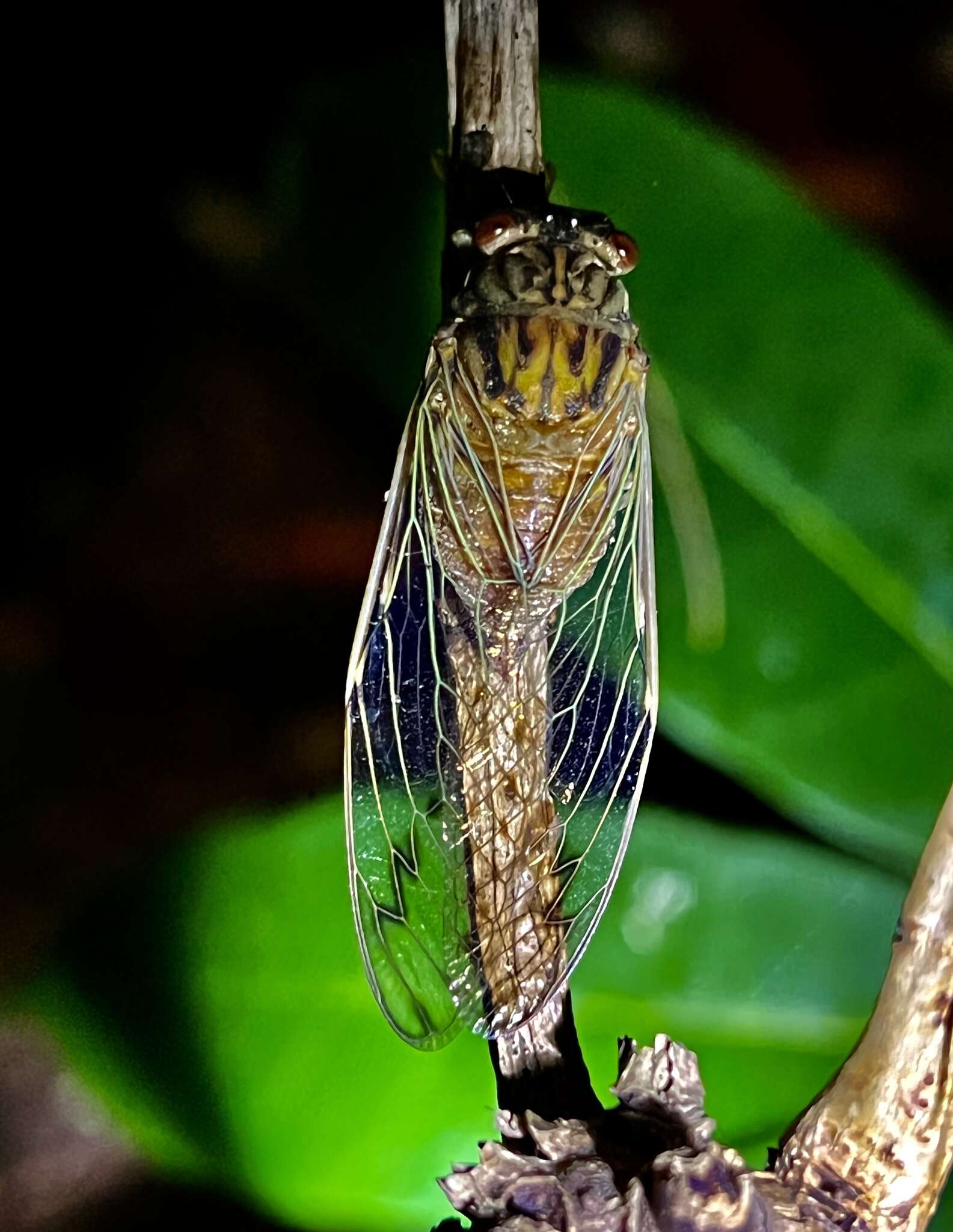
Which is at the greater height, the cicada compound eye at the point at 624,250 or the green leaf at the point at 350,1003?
the cicada compound eye at the point at 624,250

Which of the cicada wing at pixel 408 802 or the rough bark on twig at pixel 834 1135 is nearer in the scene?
the rough bark on twig at pixel 834 1135

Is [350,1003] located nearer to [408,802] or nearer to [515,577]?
[408,802]

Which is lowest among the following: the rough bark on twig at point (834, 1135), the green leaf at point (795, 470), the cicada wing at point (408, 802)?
the rough bark on twig at point (834, 1135)

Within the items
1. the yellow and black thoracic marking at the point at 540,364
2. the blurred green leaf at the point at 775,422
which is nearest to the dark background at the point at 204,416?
the blurred green leaf at the point at 775,422

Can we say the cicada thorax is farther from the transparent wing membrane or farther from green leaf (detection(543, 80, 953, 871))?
green leaf (detection(543, 80, 953, 871))

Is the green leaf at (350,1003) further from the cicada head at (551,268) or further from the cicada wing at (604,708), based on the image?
the cicada head at (551,268)

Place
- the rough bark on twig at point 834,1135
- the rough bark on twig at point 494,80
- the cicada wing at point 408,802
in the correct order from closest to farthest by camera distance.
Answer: the rough bark on twig at point 834,1135 < the rough bark on twig at point 494,80 < the cicada wing at point 408,802

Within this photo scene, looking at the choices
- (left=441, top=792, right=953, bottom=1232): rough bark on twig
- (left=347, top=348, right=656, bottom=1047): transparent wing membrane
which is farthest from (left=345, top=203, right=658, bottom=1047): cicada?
(left=441, top=792, right=953, bottom=1232): rough bark on twig

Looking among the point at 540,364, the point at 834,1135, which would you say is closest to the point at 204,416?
the point at 540,364
